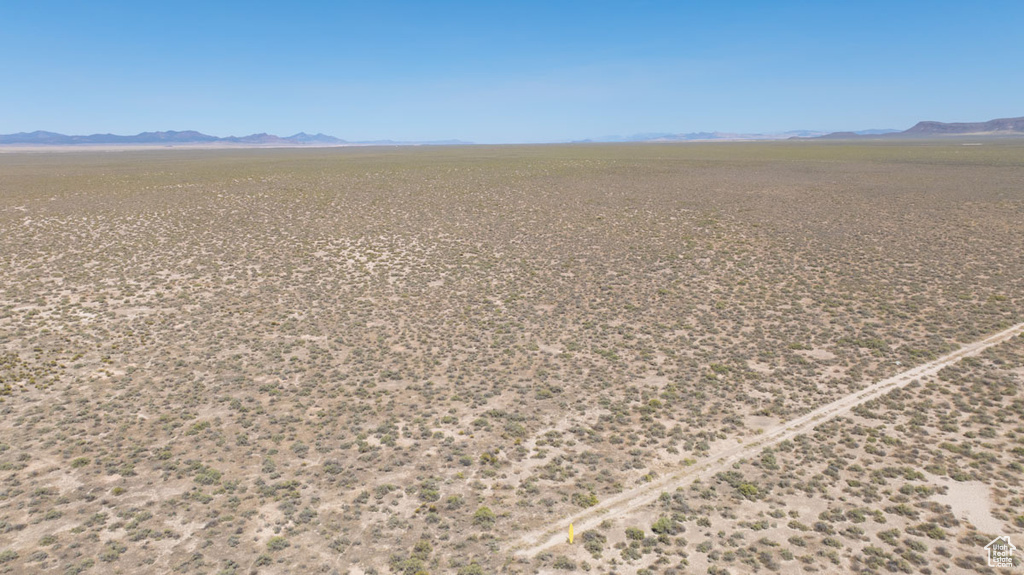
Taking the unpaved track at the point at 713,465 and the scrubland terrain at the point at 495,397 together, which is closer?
the scrubland terrain at the point at 495,397

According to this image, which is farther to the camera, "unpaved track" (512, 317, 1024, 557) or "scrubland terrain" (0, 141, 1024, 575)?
"unpaved track" (512, 317, 1024, 557)

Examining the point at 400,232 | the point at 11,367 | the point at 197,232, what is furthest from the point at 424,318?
the point at 197,232

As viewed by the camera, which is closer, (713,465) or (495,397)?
(713,465)

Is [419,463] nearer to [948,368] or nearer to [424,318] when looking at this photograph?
[424,318]

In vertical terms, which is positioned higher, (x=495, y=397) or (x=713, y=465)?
(x=495, y=397)
